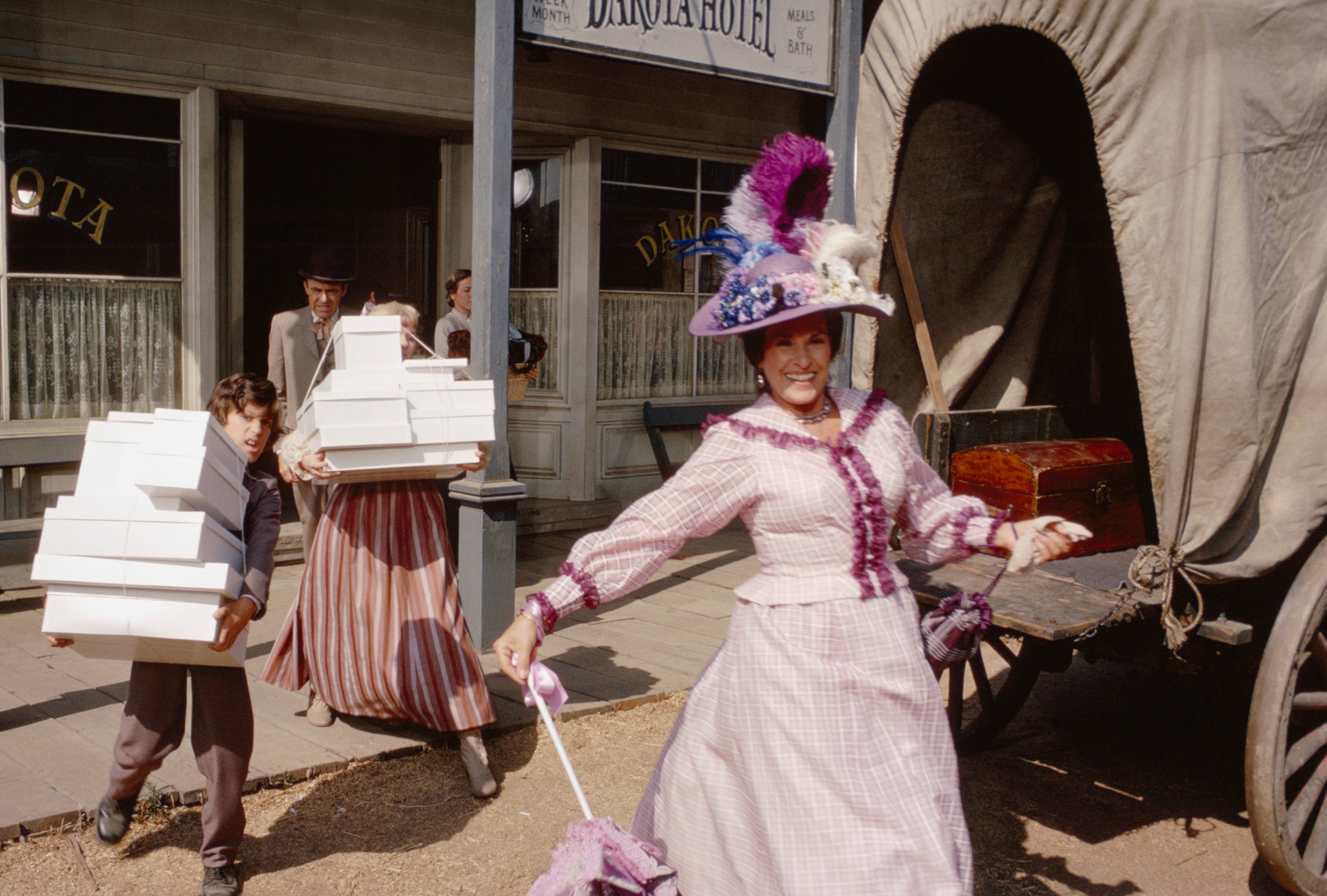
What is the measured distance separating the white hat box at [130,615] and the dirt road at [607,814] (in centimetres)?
91

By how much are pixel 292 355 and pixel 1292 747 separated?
490 centimetres

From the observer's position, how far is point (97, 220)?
682 centimetres

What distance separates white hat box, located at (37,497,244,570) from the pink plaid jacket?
1015 mm

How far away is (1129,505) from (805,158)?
2.50 m

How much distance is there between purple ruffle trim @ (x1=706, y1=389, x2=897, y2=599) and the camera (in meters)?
2.75

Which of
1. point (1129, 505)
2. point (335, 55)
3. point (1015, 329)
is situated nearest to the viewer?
point (1129, 505)

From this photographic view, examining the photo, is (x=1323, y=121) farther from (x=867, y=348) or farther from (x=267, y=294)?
(x=267, y=294)

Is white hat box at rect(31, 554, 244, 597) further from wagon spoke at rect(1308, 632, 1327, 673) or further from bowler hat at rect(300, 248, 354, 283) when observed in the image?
bowler hat at rect(300, 248, 354, 283)

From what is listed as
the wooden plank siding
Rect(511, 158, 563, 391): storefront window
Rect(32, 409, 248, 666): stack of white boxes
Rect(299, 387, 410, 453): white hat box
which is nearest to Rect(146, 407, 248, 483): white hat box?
Rect(32, 409, 248, 666): stack of white boxes

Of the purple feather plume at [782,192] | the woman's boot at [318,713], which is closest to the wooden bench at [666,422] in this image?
the woman's boot at [318,713]

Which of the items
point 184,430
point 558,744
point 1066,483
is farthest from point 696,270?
point 558,744

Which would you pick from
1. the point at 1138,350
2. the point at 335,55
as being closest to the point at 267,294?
the point at 335,55

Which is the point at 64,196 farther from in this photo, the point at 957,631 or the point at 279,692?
the point at 957,631

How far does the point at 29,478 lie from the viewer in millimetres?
6672
